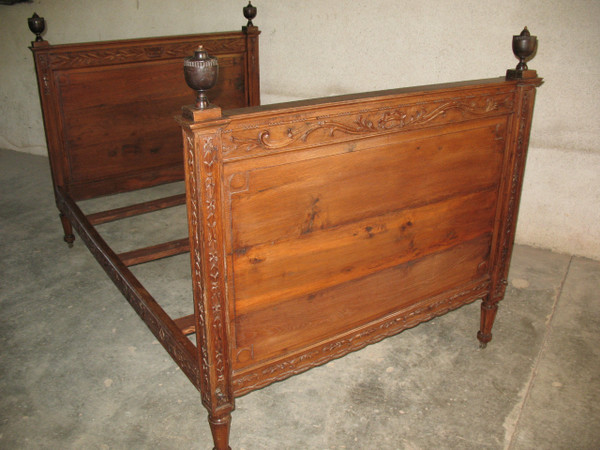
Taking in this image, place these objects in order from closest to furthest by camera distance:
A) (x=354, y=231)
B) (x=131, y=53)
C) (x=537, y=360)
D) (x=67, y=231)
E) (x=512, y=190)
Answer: (x=354, y=231)
(x=512, y=190)
(x=537, y=360)
(x=131, y=53)
(x=67, y=231)

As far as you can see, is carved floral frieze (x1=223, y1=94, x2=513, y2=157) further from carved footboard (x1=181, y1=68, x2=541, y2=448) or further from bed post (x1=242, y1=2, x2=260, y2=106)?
bed post (x1=242, y1=2, x2=260, y2=106)

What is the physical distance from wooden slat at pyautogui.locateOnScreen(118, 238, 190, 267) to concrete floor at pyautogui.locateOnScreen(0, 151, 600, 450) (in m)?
0.22

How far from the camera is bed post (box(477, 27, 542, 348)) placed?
1933 millimetres

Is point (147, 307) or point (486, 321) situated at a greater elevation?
point (147, 307)

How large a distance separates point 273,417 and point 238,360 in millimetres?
431

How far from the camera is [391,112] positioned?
1.67m

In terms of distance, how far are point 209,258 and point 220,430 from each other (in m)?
0.58

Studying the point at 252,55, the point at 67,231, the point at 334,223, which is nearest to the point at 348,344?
the point at 334,223

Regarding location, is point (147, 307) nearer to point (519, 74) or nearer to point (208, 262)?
point (208, 262)

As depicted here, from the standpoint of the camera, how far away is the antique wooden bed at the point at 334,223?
4.78ft

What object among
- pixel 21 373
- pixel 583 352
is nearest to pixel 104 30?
pixel 21 373

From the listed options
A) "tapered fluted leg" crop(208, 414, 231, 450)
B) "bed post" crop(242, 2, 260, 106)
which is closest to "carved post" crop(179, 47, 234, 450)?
"tapered fluted leg" crop(208, 414, 231, 450)

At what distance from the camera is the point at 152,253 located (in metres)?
2.67

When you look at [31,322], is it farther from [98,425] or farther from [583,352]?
[583,352]
